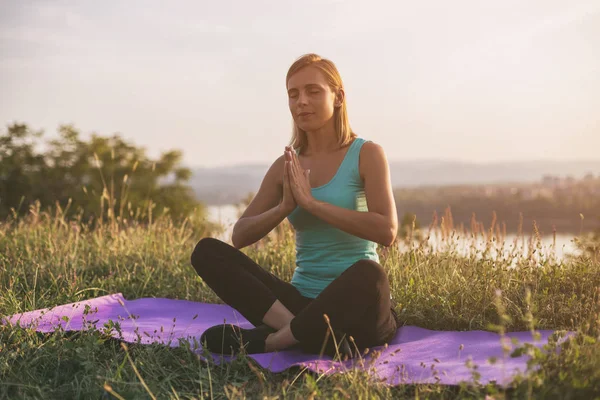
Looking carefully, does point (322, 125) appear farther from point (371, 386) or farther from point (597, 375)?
point (597, 375)

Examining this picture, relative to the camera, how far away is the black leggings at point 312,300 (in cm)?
301

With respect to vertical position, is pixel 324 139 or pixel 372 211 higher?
pixel 324 139

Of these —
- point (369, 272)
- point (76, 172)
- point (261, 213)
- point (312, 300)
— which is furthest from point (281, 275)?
point (76, 172)

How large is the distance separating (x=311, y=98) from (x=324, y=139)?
0.98 feet

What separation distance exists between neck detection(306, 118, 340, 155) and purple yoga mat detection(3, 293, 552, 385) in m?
1.22

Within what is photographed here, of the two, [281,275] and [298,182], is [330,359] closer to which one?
[298,182]

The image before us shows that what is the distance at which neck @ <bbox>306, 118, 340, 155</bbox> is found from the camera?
3676mm

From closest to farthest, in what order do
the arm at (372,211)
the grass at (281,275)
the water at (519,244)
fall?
1. the grass at (281,275)
2. the arm at (372,211)
3. the water at (519,244)

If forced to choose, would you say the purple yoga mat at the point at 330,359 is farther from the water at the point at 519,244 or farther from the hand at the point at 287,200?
the water at the point at 519,244

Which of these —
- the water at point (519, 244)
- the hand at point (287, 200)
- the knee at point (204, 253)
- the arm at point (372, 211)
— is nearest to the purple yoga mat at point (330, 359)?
the knee at point (204, 253)

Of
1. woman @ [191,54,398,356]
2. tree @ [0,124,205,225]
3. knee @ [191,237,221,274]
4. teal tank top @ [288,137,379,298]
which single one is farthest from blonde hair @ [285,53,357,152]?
tree @ [0,124,205,225]

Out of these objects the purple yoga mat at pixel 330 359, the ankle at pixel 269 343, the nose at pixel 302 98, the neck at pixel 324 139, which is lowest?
the purple yoga mat at pixel 330 359

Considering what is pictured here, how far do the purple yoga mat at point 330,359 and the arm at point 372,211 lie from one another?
615 mm

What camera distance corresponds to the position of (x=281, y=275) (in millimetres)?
5406
